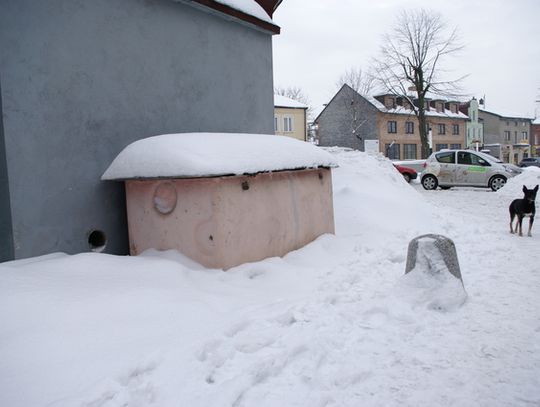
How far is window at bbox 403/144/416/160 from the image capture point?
1874 inches

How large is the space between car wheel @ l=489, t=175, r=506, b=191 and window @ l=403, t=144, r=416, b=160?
1223 inches

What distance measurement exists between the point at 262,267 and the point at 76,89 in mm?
3093

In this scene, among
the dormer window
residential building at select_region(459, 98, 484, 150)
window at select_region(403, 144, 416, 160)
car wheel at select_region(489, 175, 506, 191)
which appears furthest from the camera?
residential building at select_region(459, 98, 484, 150)

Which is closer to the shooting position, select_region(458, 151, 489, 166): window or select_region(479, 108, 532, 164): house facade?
select_region(458, 151, 489, 166): window

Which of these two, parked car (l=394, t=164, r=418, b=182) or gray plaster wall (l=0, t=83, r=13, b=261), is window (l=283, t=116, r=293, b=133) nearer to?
parked car (l=394, t=164, r=418, b=182)

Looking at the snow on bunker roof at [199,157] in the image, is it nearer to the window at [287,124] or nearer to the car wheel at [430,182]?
the car wheel at [430,182]

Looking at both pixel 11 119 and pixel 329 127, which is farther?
pixel 329 127

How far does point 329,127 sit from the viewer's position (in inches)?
1960

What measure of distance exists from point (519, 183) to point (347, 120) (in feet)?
109

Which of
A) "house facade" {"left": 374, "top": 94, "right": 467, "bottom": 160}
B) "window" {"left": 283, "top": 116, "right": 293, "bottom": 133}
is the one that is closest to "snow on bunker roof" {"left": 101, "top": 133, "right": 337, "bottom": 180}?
"window" {"left": 283, "top": 116, "right": 293, "bottom": 133}

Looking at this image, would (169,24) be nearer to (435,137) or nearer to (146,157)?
(146,157)

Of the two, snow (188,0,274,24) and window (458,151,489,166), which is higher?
snow (188,0,274,24)

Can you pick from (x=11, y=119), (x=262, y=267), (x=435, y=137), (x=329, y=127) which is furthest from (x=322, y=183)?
(x=435, y=137)

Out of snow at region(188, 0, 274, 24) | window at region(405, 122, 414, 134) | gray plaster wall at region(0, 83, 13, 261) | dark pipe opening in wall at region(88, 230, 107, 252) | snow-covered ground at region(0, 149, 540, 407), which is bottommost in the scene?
snow-covered ground at region(0, 149, 540, 407)
